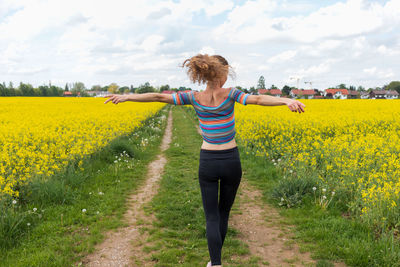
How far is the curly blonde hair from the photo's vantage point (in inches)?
110

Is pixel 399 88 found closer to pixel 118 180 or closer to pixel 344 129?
pixel 344 129

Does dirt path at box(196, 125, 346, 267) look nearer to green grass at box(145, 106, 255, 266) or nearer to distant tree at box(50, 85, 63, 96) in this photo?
green grass at box(145, 106, 255, 266)

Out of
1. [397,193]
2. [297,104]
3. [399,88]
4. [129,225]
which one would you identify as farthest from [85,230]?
[399,88]

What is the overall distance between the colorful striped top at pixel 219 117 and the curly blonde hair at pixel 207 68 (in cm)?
19

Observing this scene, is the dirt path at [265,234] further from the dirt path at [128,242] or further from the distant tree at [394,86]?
the distant tree at [394,86]

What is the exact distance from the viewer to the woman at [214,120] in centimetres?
284

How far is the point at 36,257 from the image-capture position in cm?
390

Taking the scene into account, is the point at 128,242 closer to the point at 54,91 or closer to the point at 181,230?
the point at 181,230

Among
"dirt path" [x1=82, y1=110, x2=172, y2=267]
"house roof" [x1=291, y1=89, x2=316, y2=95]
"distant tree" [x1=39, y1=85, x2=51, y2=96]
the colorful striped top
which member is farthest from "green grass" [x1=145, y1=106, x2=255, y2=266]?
"house roof" [x1=291, y1=89, x2=316, y2=95]

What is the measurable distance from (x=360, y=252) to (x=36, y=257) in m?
4.43

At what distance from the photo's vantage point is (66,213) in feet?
17.4

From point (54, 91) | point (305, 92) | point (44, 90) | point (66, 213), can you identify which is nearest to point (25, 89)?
point (44, 90)

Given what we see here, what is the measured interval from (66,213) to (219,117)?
3.97 meters

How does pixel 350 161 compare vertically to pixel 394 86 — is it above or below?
below
